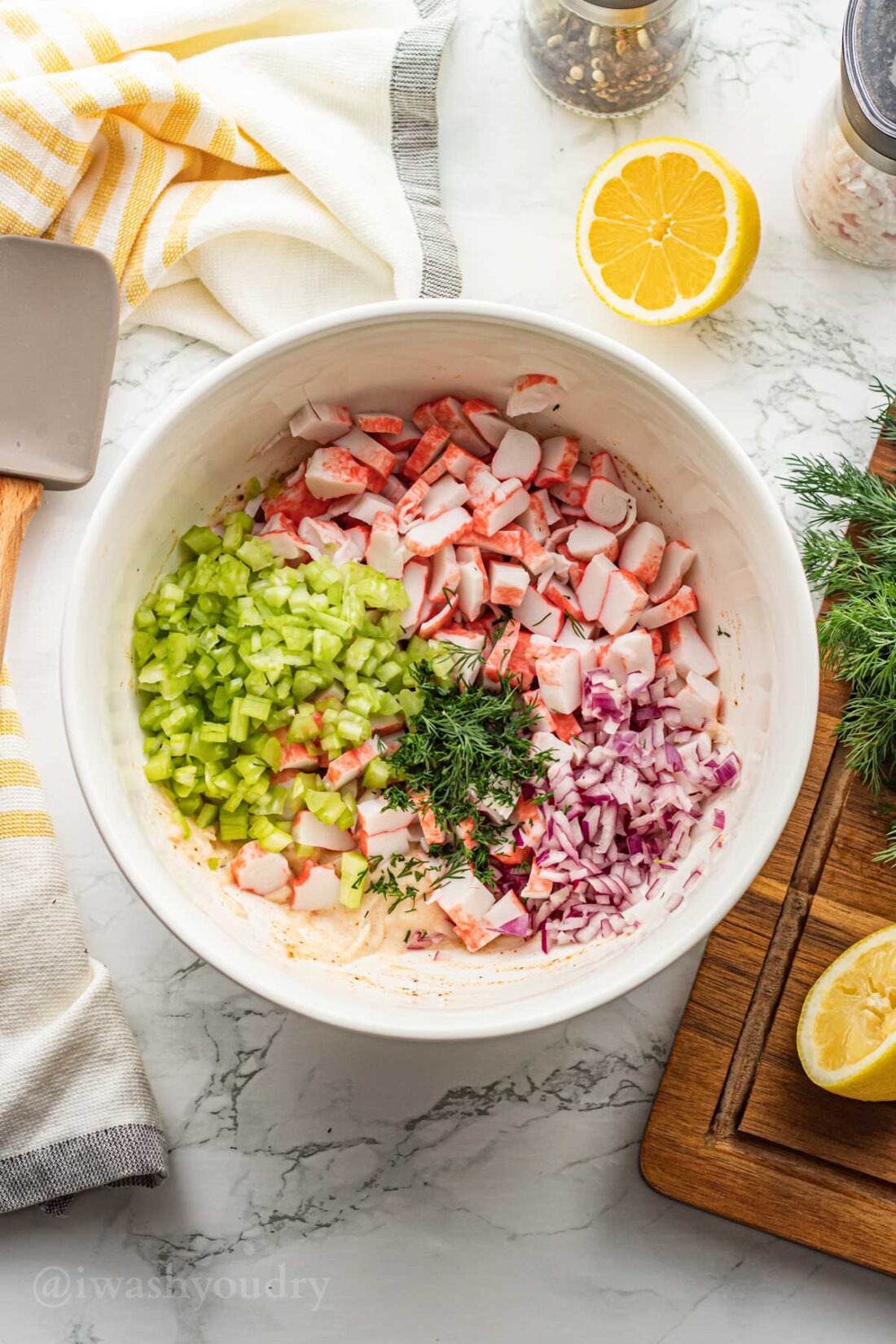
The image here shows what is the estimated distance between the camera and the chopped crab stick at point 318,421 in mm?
1424

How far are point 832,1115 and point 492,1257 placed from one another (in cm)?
56

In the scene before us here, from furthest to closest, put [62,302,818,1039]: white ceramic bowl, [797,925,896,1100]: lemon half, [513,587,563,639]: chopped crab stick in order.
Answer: [513,587,563,639]: chopped crab stick < [797,925,896,1100]: lemon half < [62,302,818,1039]: white ceramic bowl

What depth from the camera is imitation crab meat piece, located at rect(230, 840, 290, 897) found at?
4.53ft

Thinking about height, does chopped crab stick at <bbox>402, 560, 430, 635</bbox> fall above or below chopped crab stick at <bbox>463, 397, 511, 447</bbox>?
below

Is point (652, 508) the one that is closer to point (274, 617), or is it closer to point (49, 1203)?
point (274, 617)

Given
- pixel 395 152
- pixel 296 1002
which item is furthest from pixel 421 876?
pixel 395 152

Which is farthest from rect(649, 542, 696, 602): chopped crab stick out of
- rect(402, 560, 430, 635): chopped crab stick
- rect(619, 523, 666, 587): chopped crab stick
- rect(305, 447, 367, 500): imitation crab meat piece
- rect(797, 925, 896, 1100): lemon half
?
rect(797, 925, 896, 1100): lemon half

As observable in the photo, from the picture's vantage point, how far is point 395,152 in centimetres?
163

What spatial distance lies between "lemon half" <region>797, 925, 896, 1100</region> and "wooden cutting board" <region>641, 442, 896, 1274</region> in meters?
0.06

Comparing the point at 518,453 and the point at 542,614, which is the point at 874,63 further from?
the point at 542,614

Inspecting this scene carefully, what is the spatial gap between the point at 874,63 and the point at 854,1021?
1.27 meters

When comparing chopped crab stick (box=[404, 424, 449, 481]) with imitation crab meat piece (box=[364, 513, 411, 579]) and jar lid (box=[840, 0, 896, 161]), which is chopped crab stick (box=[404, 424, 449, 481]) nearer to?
imitation crab meat piece (box=[364, 513, 411, 579])

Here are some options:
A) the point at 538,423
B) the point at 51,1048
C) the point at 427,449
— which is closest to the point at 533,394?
the point at 538,423

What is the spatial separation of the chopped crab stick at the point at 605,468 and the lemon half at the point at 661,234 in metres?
0.25
